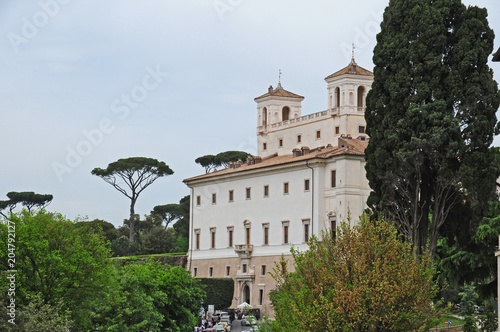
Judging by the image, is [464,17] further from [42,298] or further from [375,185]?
[42,298]

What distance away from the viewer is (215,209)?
3031 inches

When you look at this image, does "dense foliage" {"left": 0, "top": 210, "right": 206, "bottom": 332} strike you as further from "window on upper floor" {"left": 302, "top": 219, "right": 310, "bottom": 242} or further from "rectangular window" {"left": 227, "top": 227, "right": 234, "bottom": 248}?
"rectangular window" {"left": 227, "top": 227, "right": 234, "bottom": 248}

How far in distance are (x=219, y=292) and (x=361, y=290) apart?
48.5 metres

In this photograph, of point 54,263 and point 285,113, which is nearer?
point 54,263

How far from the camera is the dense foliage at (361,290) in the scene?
23578 millimetres

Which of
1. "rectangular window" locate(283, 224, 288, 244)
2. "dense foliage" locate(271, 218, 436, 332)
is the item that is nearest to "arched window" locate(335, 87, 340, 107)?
"rectangular window" locate(283, 224, 288, 244)

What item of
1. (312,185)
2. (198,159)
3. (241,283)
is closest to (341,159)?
(312,185)

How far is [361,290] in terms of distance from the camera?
77.6 ft

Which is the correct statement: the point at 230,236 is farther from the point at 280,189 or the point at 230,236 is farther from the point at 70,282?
the point at 70,282

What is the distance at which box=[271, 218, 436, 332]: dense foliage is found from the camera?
23.6 metres

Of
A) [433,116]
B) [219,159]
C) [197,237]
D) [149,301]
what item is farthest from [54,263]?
[219,159]

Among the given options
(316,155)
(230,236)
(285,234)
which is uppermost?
(316,155)

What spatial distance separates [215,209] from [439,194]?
126 feet

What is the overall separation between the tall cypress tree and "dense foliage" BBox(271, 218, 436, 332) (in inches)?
572
